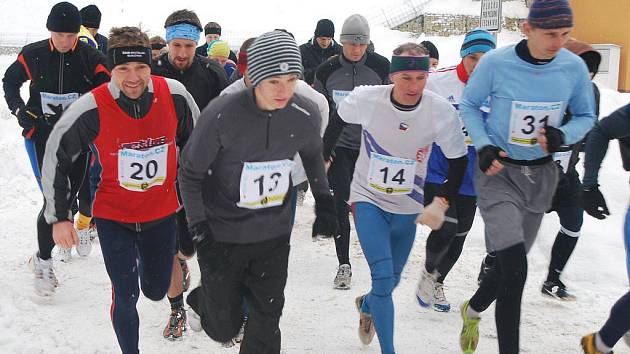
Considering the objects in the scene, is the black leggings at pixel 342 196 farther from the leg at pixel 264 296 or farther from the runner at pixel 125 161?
the leg at pixel 264 296

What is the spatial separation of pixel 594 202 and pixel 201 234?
2375mm

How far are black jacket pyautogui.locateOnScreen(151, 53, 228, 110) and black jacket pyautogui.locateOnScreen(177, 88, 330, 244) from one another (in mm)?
2104

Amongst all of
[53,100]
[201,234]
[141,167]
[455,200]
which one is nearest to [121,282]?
[141,167]

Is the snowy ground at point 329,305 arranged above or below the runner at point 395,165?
below

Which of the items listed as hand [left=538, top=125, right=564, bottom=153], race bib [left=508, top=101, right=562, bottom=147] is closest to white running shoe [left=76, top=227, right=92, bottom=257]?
race bib [left=508, top=101, right=562, bottom=147]

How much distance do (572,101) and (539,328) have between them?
199 cm

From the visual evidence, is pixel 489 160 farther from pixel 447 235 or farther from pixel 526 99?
pixel 447 235

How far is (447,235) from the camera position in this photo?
514 centimetres

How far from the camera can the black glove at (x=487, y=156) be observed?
3.80 metres

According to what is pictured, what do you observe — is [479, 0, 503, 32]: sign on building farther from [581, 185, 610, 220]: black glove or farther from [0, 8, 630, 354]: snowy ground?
[581, 185, 610, 220]: black glove

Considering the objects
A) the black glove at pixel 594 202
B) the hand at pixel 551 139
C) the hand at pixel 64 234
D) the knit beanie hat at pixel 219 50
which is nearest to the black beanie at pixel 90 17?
the knit beanie hat at pixel 219 50

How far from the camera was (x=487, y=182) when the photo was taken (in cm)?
406

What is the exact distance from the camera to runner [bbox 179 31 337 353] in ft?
11.1

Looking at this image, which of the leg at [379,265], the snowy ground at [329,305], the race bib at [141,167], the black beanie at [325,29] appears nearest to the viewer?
the race bib at [141,167]
